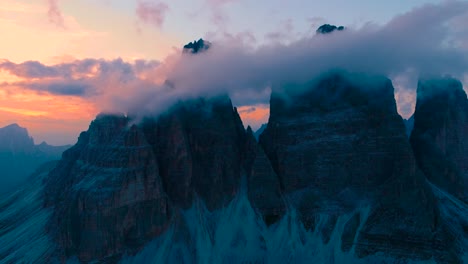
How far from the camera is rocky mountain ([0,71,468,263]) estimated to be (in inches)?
3305

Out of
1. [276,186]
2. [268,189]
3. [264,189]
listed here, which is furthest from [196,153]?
[276,186]

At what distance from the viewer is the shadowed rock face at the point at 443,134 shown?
100938 millimetres

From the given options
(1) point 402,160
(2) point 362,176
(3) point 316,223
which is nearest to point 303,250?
(3) point 316,223

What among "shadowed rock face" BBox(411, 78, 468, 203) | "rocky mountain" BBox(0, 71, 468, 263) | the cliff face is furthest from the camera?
"shadowed rock face" BBox(411, 78, 468, 203)

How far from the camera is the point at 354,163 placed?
95188mm

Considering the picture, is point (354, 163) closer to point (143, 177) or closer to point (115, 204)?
point (143, 177)

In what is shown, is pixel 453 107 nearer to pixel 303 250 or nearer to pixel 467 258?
pixel 467 258

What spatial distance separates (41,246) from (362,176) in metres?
75.0

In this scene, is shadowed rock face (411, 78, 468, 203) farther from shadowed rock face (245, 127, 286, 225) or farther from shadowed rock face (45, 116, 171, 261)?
shadowed rock face (45, 116, 171, 261)

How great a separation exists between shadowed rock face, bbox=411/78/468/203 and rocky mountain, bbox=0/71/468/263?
455 mm

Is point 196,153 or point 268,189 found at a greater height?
point 196,153

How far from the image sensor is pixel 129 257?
3305 inches

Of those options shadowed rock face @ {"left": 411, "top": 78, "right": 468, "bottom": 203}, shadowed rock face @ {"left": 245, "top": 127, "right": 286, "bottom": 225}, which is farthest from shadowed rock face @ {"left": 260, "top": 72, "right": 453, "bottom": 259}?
shadowed rock face @ {"left": 411, "top": 78, "right": 468, "bottom": 203}

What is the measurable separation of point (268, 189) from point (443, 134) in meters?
47.7
